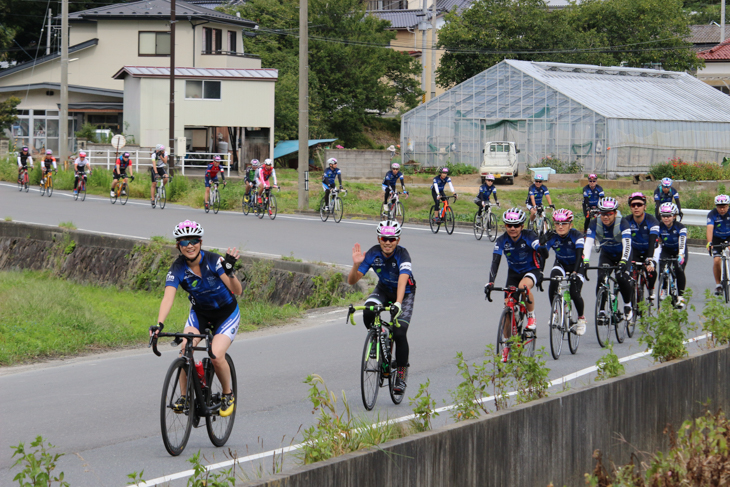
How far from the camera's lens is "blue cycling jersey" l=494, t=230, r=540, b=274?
10609 mm

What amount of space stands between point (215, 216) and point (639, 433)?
23057 millimetres

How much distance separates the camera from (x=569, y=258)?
11695 mm

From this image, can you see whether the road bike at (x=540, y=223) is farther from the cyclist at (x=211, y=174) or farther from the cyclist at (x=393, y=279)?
the cyclist at (x=393, y=279)

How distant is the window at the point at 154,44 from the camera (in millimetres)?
53750

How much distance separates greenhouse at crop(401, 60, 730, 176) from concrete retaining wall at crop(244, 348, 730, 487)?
133ft

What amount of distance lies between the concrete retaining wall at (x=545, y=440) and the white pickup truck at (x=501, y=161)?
1550 inches

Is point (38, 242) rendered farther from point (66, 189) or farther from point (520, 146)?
point (520, 146)

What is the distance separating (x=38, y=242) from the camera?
933 inches

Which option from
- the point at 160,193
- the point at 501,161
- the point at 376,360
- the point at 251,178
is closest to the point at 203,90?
the point at 501,161

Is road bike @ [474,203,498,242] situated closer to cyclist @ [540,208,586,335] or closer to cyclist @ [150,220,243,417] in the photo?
cyclist @ [540,208,586,335]

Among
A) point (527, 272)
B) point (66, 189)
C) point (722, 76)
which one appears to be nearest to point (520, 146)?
point (66, 189)

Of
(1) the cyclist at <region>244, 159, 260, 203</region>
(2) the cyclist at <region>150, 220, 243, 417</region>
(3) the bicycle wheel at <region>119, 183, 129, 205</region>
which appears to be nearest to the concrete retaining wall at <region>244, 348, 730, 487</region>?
(2) the cyclist at <region>150, 220, 243, 417</region>

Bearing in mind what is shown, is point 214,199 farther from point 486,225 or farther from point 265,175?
point 486,225

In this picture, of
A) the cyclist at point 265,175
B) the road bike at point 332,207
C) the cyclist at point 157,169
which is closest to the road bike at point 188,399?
the cyclist at point 265,175
